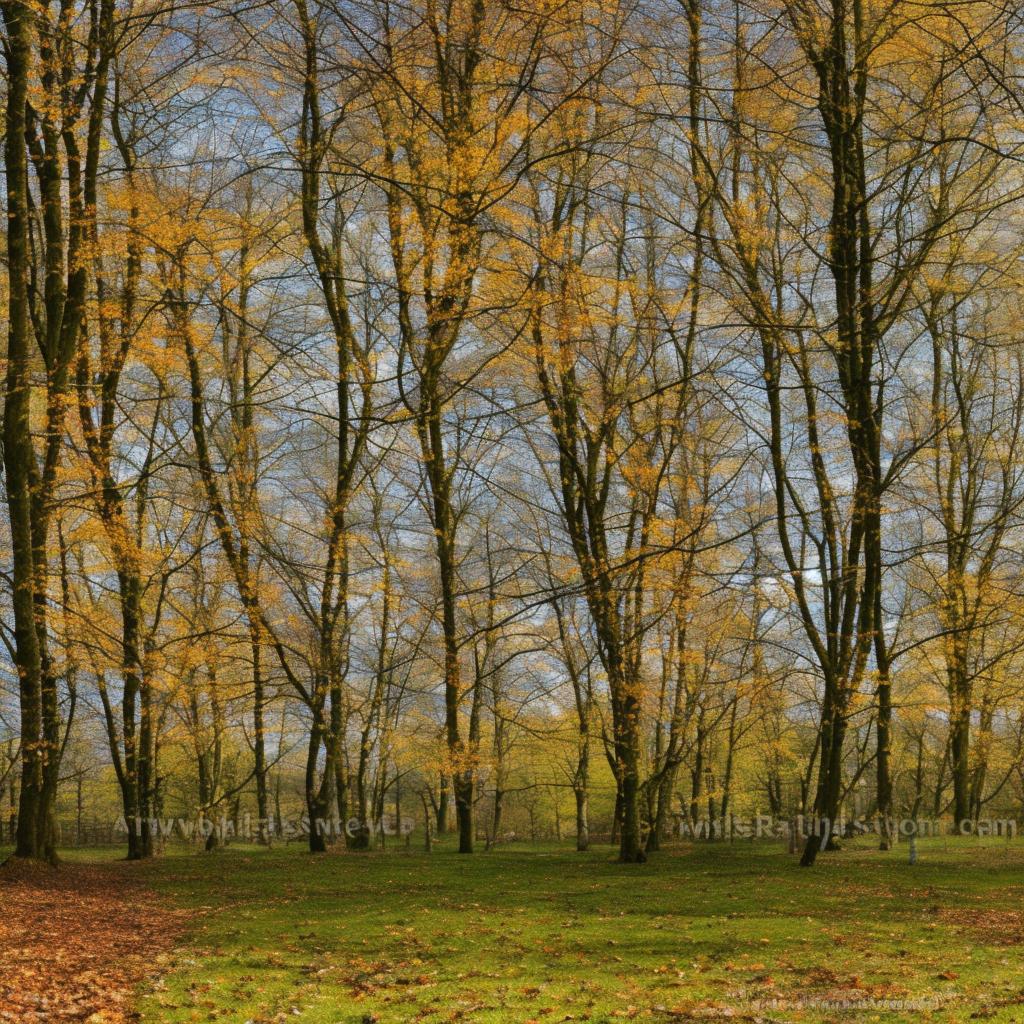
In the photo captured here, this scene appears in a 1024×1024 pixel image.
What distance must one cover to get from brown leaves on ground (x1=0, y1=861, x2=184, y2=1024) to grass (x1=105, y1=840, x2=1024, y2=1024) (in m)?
0.25

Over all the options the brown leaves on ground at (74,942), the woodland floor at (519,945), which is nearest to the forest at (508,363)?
the brown leaves on ground at (74,942)

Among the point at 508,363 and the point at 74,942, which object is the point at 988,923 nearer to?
the point at 74,942

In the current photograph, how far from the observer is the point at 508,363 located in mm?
14172

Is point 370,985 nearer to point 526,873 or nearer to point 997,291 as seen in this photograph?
point 526,873

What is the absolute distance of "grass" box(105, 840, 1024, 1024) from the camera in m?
5.01

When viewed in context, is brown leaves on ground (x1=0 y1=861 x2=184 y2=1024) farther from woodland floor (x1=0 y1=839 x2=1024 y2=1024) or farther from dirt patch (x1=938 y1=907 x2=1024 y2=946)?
dirt patch (x1=938 y1=907 x2=1024 y2=946)

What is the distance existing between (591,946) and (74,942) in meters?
3.46

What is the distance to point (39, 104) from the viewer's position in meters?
8.41

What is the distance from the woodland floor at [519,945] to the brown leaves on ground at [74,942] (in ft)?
0.09

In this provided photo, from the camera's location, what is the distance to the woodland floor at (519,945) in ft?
16.4

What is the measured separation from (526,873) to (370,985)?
23.0ft

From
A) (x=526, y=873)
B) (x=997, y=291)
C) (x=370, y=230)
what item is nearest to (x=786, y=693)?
(x=997, y=291)

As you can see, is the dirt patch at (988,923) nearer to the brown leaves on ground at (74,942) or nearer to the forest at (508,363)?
the forest at (508,363)

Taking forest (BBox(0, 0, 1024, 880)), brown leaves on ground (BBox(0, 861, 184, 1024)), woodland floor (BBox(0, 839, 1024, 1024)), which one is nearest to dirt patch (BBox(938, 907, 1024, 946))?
woodland floor (BBox(0, 839, 1024, 1024))
